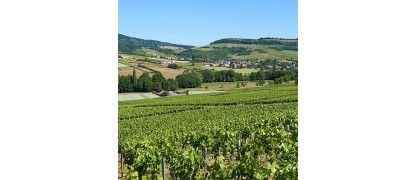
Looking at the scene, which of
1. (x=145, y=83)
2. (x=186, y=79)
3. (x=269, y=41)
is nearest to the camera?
(x=269, y=41)

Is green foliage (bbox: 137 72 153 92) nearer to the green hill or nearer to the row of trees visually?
the row of trees

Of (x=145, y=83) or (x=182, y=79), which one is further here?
(x=182, y=79)

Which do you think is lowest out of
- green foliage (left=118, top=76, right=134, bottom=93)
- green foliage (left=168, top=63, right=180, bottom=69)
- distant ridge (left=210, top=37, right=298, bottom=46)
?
green foliage (left=118, top=76, right=134, bottom=93)

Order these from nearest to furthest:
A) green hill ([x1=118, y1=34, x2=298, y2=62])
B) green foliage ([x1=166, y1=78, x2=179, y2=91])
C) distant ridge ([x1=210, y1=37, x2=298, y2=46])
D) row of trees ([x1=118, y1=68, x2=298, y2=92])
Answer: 1. distant ridge ([x1=210, y1=37, x2=298, y2=46])
2. green hill ([x1=118, y1=34, x2=298, y2=62])
3. row of trees ([x1=118, y1=68, x2=298, y2=92])
4. green foliage ([x1=166, y1=78, x2=179, y2=91])

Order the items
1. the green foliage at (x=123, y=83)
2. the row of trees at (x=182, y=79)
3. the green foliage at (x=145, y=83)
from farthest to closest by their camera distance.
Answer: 1. the green foliage at (x=145, y=83)
2. the row of trees at (x=182, y=79)
3. the green foliage at (x=123, y=83)

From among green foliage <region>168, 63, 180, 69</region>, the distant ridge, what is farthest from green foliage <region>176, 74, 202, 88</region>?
the distant ridge

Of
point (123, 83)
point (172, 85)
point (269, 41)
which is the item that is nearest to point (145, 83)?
point (172, 85)

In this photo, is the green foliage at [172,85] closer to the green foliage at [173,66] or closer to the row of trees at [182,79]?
the row of trees at [182,79]

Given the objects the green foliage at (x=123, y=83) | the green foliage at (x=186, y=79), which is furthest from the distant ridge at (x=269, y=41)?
the green foliage at (x=186, y=79)

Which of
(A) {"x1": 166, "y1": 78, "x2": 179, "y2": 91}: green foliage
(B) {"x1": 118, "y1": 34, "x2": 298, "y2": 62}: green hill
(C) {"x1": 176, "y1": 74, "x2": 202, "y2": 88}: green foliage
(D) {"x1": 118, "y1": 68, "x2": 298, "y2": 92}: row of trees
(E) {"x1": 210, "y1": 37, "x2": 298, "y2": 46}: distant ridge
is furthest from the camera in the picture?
(A) {"x1": 166, "y1": 78, "x2": 179, "y2": 91}: green foliage

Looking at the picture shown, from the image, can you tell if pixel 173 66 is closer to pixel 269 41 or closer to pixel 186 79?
pixel 186 79

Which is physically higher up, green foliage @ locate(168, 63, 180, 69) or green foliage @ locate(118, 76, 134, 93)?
green foliage @ locate(168, 63, 180, 69)
